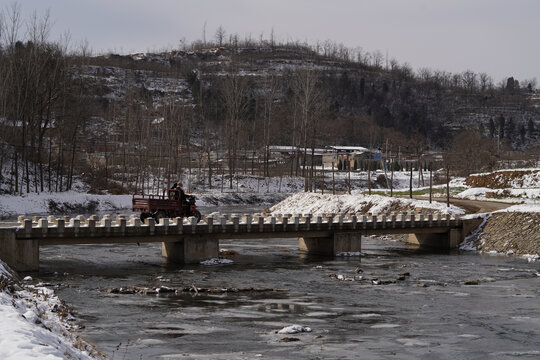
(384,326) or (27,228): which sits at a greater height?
(27,228)

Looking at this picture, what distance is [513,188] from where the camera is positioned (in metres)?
57.8

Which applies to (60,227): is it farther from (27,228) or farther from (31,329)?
(31,329)

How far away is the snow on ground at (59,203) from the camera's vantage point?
63.0 m

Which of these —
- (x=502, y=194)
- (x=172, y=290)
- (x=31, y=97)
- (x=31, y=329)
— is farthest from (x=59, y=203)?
(x=31, y=329)

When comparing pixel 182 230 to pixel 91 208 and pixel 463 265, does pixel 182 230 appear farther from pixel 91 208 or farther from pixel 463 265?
pixel 91 208

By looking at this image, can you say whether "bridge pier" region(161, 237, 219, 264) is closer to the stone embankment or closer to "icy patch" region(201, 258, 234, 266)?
"icy patch" region(201, 258, 234, 266)

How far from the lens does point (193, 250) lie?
3506 centimetres

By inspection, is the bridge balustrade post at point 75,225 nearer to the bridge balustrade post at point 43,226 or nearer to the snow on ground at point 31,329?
the bridge balustrade post at point 43,226

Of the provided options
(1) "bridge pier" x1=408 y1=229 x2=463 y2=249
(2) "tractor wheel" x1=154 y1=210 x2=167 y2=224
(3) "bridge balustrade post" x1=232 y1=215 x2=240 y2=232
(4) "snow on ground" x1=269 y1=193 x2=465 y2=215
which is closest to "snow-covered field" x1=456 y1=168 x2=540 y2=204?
(4) "snow on ground" x1=269 y1=193 x2=465 y2=215

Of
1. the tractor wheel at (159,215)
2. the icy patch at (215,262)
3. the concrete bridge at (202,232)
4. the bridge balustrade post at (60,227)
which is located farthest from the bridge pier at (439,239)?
the bridge balustrade post at (60,227)

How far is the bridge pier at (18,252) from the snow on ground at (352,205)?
2741 cm

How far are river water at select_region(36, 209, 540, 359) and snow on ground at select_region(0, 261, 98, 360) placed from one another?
1.11 meters

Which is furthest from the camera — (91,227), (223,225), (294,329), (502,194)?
(502,194)

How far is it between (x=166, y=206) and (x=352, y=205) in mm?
19893
